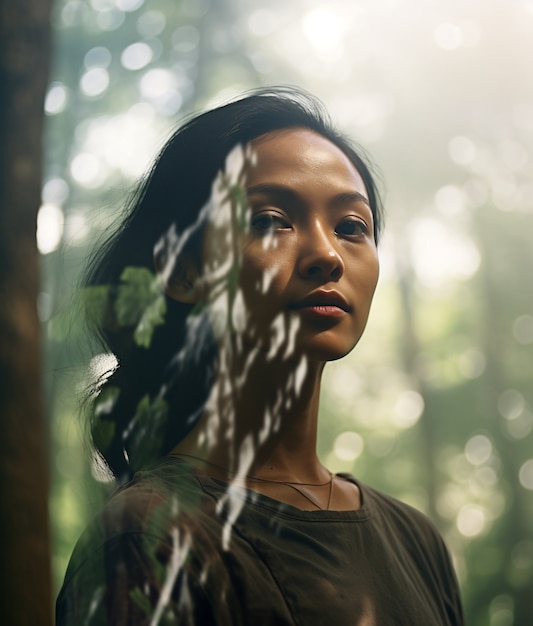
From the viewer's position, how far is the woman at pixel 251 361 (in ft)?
3.34

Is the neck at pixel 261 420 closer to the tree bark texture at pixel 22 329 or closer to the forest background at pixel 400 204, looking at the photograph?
the forest background at pixel 400 204

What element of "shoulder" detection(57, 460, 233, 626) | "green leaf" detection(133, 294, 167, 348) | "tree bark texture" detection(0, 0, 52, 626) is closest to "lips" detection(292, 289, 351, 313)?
"green leaf" detection(133, 294, 167, 348)

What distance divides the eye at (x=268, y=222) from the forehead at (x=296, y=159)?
57mm

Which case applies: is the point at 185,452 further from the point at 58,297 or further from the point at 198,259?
the point at 58,297

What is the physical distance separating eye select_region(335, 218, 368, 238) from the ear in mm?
235

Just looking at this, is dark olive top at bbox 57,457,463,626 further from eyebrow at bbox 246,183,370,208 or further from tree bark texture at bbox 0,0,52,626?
eyebrow at bbox 246,183,370,208

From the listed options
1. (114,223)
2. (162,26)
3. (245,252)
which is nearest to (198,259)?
(245,252)

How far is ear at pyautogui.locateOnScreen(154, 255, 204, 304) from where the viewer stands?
1.18m

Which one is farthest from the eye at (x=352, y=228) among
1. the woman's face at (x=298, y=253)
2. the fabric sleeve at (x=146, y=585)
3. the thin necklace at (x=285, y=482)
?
the fabric sleeve at (x=146, y=585)

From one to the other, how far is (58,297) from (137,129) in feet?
1.15

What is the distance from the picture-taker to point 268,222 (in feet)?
3.76

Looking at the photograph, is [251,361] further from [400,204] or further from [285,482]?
[400,204]

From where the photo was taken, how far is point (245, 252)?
117 centimetres

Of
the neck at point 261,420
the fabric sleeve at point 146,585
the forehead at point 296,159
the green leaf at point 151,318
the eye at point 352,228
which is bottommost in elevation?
the fabric sleeve at point 146,585
